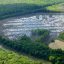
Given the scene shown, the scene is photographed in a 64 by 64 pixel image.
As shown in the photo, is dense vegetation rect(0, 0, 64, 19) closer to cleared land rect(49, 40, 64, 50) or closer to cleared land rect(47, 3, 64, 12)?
cleared land rect(47, 3, 64, 12)

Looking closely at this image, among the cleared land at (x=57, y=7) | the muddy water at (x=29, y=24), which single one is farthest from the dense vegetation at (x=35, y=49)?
the cleared land at (x=57, y=7)

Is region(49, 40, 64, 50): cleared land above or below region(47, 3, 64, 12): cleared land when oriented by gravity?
below

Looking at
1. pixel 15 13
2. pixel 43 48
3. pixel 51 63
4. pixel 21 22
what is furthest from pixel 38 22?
pixel 51 63

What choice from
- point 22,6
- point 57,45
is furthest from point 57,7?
point 57,45

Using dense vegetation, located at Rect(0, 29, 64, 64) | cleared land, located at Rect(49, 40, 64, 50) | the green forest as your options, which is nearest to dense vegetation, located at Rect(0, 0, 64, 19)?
the green forest

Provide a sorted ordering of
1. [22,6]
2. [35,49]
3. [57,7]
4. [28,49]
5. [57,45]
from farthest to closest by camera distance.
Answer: [57,7] < [22,6] < [57,45] < [28,49] < [35,49]

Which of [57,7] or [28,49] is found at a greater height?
[57,7]

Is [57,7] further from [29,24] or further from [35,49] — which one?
[35,49]

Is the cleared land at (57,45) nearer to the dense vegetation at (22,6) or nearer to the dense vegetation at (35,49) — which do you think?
the dense vegetation at (35,49)
